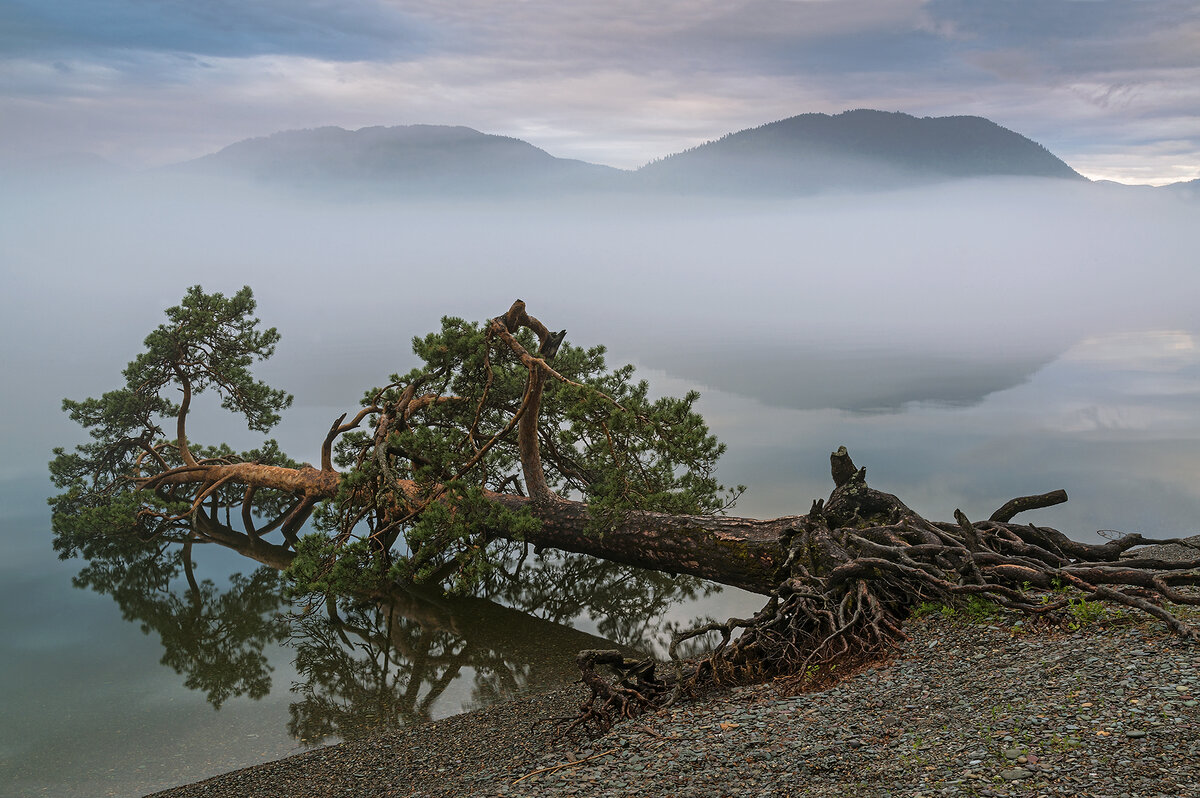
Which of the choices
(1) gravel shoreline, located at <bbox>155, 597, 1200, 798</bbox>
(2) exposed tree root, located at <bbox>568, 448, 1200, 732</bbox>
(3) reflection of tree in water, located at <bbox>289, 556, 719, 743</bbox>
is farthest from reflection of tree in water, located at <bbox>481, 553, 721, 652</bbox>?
(1) gravel shoreline, located at <bbox>155, 597, 1200, 798</bbox>

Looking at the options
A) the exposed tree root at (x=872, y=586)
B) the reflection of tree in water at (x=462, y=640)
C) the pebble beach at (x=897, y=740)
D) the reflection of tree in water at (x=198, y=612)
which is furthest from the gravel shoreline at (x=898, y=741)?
the reflection of tree in water at (x=198, y=612)

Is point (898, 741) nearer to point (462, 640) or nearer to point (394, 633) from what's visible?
point (462, 640)

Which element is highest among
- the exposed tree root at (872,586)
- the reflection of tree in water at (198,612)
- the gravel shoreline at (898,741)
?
the reflection of tree in water at (198,612)

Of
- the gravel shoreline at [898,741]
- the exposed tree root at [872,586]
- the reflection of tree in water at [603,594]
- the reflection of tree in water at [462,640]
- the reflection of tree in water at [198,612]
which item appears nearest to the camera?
the gravel shoreline at [898,741]

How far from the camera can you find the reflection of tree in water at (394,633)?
8.31 m

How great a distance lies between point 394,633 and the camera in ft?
33.1

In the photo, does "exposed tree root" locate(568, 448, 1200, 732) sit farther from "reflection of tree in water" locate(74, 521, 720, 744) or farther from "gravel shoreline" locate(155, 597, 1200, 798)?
"reflection of tree in water" locate(74, 521, 720, 744)

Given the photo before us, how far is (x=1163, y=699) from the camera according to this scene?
4832 mm

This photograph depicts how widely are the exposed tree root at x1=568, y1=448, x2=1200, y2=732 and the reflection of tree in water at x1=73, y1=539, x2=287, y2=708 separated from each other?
429 cm

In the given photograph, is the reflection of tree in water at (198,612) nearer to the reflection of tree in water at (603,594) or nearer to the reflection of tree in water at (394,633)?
the reflection of tree in water at (394,633)

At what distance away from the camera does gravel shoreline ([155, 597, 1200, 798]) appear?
438 centimetres

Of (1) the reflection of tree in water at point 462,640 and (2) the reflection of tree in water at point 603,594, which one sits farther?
(2) the reflection of tree in water at point 603,594

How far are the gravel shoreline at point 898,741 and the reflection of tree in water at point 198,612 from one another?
245 cm

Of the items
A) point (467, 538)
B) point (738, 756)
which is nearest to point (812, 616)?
point (738, 756)
